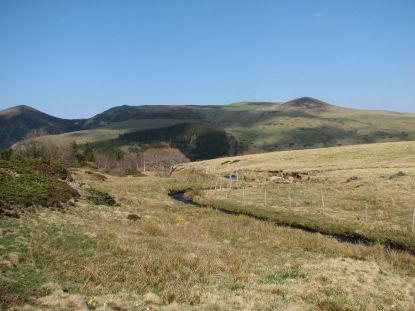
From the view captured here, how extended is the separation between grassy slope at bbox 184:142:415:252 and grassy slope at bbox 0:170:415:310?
27.1 ft

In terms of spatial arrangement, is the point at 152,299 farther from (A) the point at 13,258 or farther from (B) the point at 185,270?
(A) the point at 13,258

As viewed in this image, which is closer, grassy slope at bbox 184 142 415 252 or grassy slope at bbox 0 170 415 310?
grassy slope at bbox 0 170 415 310

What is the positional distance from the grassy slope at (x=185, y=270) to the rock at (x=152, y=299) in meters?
0.08

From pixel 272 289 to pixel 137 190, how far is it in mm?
51755

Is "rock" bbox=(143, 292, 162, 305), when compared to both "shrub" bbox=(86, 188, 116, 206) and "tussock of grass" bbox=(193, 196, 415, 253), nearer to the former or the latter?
"tussock of grass" bbox=(193, 196, 415, 253)

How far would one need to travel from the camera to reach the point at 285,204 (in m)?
50.8

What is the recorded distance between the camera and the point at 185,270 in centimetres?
2067

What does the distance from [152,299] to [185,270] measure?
4412 millimetres

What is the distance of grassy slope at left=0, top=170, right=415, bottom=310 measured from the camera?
16.5 metres

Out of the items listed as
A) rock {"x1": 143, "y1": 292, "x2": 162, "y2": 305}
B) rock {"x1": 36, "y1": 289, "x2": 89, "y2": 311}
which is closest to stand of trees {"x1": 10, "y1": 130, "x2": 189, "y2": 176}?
rock {"x1": 143, "y1": 292, "x2": 162, "y2": 305}

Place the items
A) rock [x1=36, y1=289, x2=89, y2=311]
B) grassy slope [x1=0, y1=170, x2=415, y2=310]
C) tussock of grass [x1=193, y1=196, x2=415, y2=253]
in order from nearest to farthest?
rock [x1=36, y1=289, x2=89, y2=311] → grassy slope [x1=0, y1=170, x2=415, y2=310] → tussock of grass [x1=193, y1=196, x2=415, y2=253]

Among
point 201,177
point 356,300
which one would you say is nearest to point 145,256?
point 356,300

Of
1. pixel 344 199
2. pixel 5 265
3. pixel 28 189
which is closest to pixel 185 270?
pixel 5 265

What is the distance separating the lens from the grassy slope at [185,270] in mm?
16516
